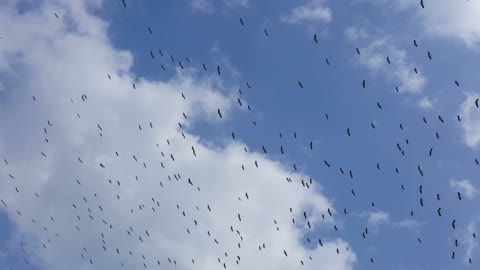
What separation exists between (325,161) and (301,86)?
338 inches

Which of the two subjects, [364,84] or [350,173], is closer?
[364,84]

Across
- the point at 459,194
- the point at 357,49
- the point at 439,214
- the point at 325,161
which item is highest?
the point at 357,49

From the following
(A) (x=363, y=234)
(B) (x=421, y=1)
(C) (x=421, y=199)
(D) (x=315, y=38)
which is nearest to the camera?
(B) (x=421, y=1)

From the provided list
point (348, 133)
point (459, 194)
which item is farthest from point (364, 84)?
point (459, 194)

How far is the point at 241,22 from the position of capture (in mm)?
38406

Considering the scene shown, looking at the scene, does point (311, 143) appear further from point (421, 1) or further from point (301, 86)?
point (421, 1)

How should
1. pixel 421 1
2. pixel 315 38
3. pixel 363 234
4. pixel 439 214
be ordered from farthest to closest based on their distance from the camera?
pixel 363 234
pixel 439 214
pixel 315 38
pixel 421 1

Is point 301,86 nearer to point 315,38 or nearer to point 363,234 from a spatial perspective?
point 315,38

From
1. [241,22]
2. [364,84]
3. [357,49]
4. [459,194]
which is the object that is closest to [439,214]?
[459,194]

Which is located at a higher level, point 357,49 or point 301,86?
point 357,49

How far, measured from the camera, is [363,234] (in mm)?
44438

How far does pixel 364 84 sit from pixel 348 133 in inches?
216

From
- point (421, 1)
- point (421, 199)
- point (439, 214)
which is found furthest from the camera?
point (421, 199)

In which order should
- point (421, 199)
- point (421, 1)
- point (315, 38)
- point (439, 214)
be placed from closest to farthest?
point (421, 1)
point (315, 38)
point (439, 214)
point (421, 199)
